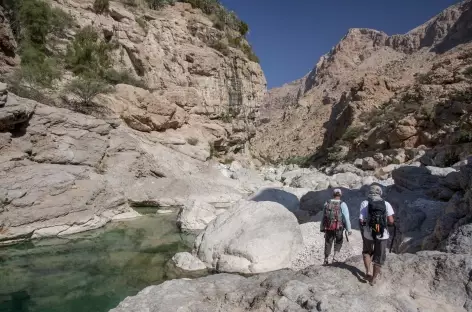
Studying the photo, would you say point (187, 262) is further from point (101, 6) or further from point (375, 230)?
point (101, 6)

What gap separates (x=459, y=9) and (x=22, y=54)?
8988 centimetres

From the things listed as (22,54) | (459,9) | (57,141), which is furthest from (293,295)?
(459,9)

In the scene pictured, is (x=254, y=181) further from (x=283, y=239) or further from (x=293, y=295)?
(x=293, y=295)

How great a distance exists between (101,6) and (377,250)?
1954 centimetres

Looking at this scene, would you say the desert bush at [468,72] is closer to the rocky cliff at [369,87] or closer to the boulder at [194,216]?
the rocky cliff at [369,87]

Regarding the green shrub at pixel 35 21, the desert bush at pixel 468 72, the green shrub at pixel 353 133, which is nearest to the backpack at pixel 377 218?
the green shrub at pixel 35 21

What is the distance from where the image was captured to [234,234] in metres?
8.09

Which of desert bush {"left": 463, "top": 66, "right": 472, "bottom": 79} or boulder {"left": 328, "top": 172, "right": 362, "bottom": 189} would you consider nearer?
boulder {"left": 328, "top": 172, "right": 362, "bottom": 189}

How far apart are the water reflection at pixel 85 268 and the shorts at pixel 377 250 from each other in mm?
4243

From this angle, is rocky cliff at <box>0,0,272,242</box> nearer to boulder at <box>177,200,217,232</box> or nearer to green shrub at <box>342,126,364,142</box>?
boulder at <box>177,200,217,232</box>

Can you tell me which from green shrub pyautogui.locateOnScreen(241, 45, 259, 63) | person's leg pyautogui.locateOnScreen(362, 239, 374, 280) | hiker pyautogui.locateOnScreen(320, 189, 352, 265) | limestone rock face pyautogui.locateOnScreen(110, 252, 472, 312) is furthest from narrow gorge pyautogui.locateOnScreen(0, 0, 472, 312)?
green shrub pyautogui.locateOnScreen(241, 45, 259, 63)

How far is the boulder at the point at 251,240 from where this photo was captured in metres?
7.43

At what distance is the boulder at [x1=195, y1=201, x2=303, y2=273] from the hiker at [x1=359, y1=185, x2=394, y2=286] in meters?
3.06

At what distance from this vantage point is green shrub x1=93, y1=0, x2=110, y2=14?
19.1m
